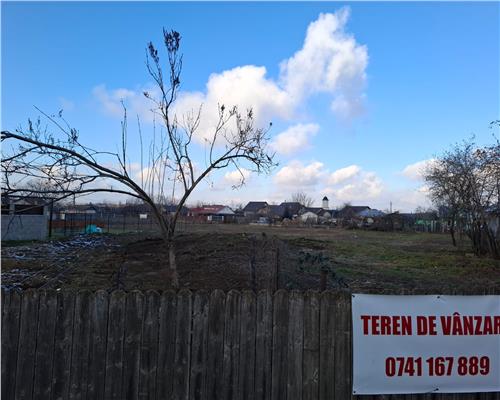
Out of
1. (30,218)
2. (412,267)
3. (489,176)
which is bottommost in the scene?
(412,267)

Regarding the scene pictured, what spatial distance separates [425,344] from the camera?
15.8ft

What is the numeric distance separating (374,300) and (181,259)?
41.5 ft

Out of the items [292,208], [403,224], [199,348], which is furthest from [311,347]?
[292,208]

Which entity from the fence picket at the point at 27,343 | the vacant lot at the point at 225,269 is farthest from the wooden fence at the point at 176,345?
the vacant lot at the point at 225,269

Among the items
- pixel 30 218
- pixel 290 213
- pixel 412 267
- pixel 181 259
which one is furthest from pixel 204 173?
pixel 290 213

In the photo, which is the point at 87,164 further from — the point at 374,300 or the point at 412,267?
the point at 412,267

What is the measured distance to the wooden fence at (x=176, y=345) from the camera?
439 cm

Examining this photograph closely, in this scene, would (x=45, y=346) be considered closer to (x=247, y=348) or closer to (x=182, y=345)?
(x=182, y=345)

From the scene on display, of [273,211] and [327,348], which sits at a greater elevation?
[273,211]

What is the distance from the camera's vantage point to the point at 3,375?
172 inches

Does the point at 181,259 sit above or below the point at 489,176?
below

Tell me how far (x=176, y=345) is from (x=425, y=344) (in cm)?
253

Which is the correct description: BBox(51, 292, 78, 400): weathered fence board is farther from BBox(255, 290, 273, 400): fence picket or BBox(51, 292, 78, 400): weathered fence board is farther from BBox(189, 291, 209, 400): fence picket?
BBox(255, 290, 273, 400): fence picket

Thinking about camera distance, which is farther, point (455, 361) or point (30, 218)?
point (30, 218)
